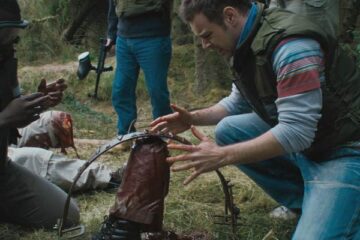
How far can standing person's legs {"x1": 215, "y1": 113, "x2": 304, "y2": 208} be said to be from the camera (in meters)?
3.54

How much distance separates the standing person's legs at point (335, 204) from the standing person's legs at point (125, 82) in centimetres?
280

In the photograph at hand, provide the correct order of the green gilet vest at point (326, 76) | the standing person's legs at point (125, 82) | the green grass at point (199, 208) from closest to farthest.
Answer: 1. the green gilet vest at point (326, 76)
2. the green grass at point (199, 208)
3. the standing person's legs at point (125, 82)

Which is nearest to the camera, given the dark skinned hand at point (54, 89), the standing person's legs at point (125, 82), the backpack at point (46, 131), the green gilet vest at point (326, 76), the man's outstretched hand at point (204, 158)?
the man's outstretched hand at point (204, 158)

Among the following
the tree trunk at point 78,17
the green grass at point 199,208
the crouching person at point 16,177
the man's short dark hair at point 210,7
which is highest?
the man's short dark hair at point 210,7

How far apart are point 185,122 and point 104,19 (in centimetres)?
1088

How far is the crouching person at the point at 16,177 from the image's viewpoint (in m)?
3.47

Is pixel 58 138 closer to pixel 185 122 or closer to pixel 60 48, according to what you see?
pixel 185 122

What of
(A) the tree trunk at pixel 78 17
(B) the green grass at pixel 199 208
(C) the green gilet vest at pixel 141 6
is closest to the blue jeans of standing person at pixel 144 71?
(C) the green gilet vest at pixel 141 6

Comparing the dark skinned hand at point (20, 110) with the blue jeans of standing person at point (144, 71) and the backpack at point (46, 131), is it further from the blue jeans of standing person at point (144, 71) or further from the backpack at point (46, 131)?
the blue jeans of standing person at point (144, 71)

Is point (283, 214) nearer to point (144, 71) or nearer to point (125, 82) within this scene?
point (144, 71)

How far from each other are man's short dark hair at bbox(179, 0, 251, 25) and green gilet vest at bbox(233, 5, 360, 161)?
12 centimetres

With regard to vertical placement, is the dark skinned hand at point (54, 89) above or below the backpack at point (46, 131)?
above

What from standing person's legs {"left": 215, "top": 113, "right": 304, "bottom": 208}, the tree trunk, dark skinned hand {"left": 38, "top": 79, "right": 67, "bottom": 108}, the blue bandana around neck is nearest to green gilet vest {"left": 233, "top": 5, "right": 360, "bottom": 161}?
the blue bandana around neck

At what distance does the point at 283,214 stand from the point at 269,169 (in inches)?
12.2
